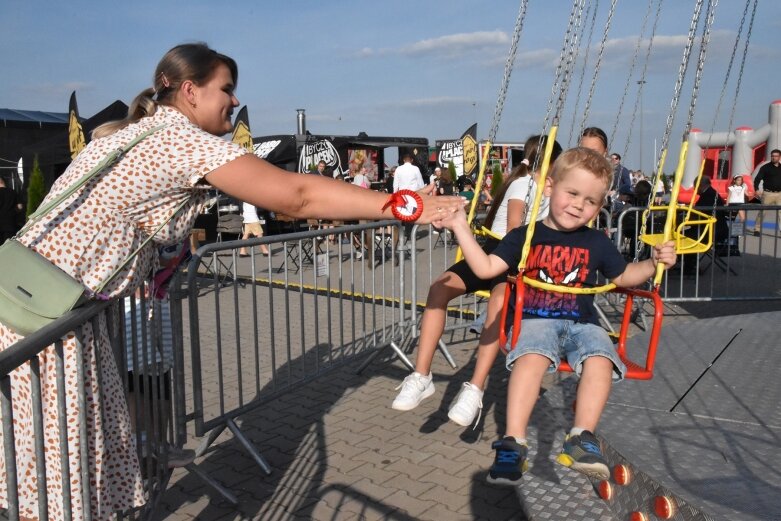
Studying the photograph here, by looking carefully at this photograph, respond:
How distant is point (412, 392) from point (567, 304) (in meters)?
1.38

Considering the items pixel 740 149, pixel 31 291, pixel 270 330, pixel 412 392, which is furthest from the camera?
pixel 740 149

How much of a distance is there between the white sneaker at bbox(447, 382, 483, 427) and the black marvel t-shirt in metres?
0.66

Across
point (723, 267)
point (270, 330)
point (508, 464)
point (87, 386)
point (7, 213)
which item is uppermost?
point (87, 386)

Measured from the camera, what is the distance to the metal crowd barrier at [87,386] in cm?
174

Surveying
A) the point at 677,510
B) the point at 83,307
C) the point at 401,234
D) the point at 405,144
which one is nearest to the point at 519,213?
the point at 401,234

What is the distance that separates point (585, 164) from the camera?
304 centimetres

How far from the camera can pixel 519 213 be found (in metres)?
4.58

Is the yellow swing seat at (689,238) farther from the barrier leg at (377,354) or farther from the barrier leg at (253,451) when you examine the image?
the barrier leg at (253,451)

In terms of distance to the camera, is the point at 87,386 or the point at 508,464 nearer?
the point at 87,386

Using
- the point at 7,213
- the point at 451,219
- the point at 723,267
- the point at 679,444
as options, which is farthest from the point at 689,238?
the point at 7,213

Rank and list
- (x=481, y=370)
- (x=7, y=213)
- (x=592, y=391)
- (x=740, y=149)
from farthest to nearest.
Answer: (x=740, y=149)
(x=7, y=213)
(x=481, y=370)
(x=592, y=391)

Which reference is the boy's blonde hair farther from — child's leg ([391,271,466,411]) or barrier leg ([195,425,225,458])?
barrier leg ([195,425,225,458])

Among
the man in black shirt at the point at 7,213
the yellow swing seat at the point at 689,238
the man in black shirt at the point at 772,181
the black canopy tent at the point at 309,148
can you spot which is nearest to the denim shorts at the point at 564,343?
the yellow swing seat at the point at 689,238

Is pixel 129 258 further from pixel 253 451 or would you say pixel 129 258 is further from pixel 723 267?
pixel 723 267
